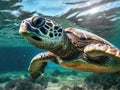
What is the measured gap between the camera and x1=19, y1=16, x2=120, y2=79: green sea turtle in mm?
4038

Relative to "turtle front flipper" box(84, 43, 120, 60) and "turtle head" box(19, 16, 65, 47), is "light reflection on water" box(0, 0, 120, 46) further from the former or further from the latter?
"turtle head" box(19, 16, 65, 47)

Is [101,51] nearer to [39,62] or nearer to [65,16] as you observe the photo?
[39,62]

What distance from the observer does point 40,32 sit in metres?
4.07

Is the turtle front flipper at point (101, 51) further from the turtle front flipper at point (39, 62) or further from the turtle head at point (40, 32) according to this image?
the turtle front flipper at point (39, 62)

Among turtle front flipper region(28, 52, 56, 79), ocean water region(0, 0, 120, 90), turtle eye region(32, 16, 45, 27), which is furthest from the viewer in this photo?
ocean water region(0, 0, 120, 90)

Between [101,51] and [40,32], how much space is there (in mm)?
1416

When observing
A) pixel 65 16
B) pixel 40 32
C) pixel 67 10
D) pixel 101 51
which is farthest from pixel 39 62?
pixel 65 16

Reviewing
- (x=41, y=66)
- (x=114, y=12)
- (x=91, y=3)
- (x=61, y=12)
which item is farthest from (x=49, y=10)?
(x=41, y=66)

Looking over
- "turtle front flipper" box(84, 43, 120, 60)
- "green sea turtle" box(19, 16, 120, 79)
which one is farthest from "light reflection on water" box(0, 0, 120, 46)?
"turtle front flipper" box(84, 43, 120, 60)

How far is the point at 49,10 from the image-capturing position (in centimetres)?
1603

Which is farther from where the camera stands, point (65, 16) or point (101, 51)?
point (65, 16)

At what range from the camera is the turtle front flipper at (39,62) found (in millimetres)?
6030

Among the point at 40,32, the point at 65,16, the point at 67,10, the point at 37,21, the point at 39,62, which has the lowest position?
the point at 65,16

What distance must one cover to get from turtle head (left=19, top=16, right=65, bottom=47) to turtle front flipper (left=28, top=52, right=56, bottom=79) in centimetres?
155
